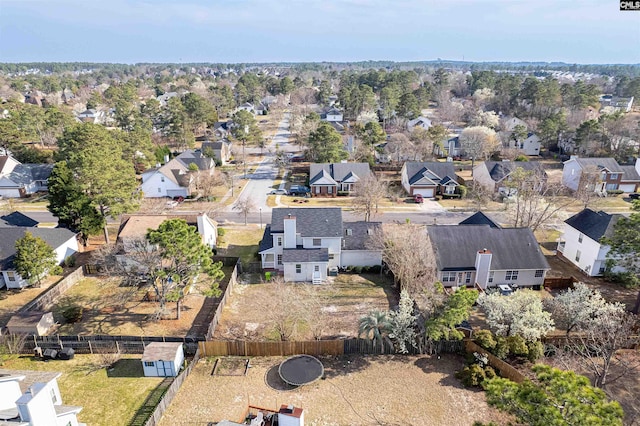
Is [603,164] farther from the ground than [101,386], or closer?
farther from the ground

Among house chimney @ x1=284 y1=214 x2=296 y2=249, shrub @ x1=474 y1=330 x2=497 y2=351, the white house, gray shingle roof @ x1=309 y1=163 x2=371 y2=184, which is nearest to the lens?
the white house

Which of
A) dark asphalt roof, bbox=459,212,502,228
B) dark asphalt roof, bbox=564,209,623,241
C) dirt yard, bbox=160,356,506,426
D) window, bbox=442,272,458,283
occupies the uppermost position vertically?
Result: dark asphalt roof, bbox=564,209,623,241

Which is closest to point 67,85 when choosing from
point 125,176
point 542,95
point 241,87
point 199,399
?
point 241,87

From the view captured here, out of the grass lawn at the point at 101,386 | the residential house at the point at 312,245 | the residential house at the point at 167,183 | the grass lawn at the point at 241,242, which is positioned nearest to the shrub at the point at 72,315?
the grass lawn at the point at 101,386

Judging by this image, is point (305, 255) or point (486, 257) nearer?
point (486, 257)

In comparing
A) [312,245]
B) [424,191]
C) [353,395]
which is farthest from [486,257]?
[424,191]

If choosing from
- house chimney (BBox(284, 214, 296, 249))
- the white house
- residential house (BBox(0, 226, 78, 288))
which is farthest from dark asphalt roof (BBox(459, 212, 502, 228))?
residential house (BBox(0, 226, 78, 288))

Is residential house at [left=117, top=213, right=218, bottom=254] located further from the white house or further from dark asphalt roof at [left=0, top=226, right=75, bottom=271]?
the white house

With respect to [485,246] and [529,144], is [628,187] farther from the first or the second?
[485,246]
